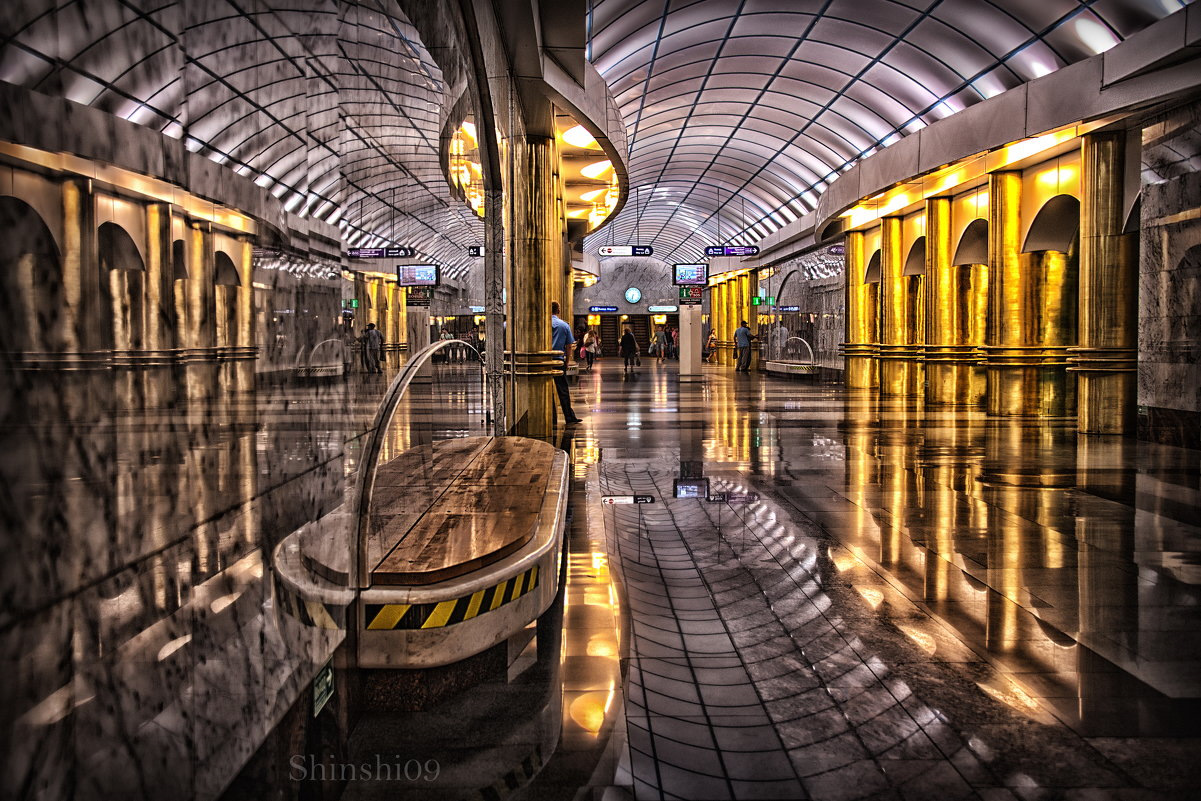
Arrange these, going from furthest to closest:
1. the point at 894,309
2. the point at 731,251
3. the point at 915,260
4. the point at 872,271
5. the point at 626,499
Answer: the point at 731,251 < the point at 872,271 < the point at 894,309 < the point at 915,260 < the point at 626,499

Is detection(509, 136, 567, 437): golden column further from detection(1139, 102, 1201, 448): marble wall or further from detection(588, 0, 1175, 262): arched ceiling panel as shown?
detection(1139, 102, 1201, 448): marble wall

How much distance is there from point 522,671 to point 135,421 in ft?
8.43

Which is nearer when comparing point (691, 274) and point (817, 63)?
point (817, 63)

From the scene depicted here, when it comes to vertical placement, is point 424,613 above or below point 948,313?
below

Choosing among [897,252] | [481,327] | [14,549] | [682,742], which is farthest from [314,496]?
[897,252]

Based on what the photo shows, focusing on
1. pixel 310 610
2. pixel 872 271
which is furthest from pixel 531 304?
pixel 872 271

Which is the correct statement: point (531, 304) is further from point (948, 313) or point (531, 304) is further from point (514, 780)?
point (948, 313)

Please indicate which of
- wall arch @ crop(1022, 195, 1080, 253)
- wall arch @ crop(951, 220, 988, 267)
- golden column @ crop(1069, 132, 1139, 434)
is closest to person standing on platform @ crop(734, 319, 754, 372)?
wall arch @ crop(951, 220, 988, 267)

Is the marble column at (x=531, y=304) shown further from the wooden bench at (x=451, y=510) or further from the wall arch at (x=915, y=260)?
the wall arch at (x=915, y=260)

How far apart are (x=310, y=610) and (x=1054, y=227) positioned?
1703 centimetres

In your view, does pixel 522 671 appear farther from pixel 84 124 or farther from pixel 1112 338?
pixel 1112 338

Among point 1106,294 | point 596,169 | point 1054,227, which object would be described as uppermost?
point 596,169

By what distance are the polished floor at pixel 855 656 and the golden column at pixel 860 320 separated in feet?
60.2

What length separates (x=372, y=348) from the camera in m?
4.09
